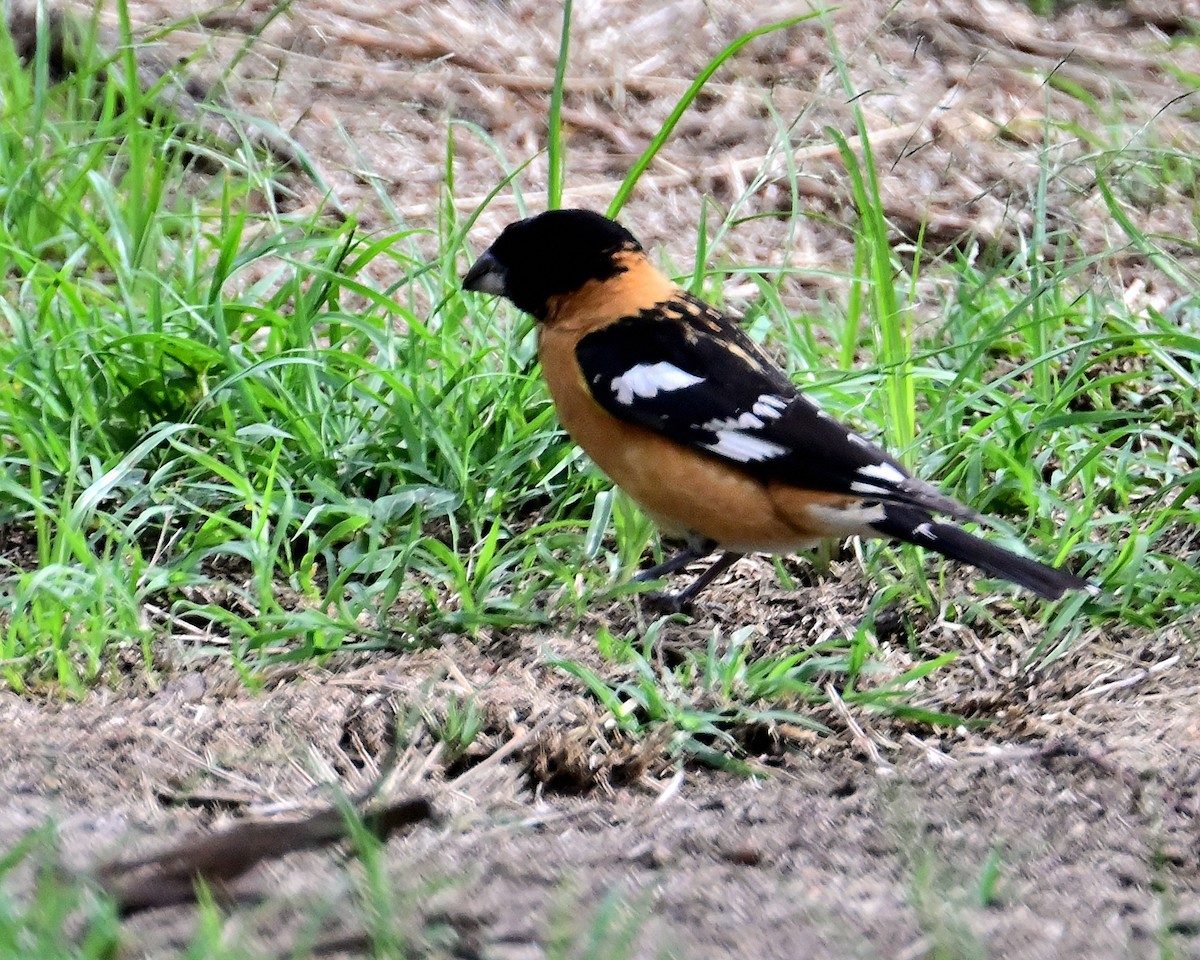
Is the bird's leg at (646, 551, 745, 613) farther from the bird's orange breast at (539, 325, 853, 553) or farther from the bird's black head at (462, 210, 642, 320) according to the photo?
the bird's black head at (462, 210, 642, 320)

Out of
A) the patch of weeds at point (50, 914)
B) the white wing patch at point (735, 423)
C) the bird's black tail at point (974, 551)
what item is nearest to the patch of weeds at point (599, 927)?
the patch of weeds at point (50, 914)

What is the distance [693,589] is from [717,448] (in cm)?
45

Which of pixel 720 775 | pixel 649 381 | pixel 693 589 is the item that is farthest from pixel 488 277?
pixel 720 775

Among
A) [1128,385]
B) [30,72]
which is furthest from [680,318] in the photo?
[30,72]

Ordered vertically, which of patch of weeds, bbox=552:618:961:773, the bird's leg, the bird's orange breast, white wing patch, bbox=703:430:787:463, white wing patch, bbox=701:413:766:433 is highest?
white wing patch, bbox=701:413:766:433

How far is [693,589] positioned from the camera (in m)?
3.97

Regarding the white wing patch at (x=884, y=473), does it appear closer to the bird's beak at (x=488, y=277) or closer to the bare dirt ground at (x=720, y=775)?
the bare dirt ground at (x=720, y=775)

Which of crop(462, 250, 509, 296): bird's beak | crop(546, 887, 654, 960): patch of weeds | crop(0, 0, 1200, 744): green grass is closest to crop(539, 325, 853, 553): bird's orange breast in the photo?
crop(0, 0, 1200, 744): green grass

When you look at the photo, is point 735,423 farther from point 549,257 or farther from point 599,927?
point 599,927

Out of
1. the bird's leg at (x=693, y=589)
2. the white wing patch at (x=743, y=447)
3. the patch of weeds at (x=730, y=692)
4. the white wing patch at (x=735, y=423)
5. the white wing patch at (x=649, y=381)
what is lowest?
the bird's leg at (x=693, y=589)

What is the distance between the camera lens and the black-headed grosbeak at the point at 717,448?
3.59 metres

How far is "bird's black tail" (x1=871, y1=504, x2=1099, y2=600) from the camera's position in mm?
3324

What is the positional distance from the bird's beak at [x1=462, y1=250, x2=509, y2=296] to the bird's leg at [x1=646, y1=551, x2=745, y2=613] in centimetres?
93

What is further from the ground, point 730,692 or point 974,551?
point 974,551
